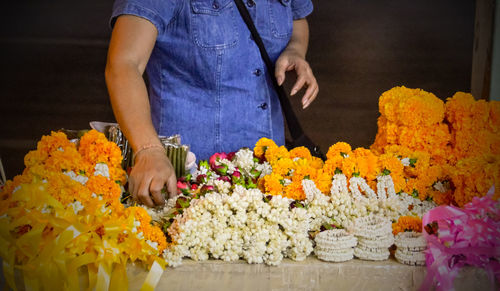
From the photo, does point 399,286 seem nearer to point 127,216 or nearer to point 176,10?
point 127,216

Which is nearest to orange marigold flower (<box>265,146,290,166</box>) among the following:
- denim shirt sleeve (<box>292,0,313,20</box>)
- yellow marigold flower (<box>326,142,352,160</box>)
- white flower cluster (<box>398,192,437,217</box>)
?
yellow marigold flower (<box>326,142,352,160</box>)

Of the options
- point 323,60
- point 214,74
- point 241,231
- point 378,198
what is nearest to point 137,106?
point 214,74

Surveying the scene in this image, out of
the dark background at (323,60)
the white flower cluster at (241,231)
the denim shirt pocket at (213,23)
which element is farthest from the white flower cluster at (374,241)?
the dark background at (323,60)

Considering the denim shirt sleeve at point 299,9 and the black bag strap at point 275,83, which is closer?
the black bag strap at point 275,83

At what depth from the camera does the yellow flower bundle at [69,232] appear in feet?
3.58

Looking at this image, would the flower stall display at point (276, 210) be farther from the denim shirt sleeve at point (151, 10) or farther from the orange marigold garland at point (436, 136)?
the denim shirt sleeve at point (151, 10)

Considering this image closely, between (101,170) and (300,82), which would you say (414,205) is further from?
(101,170)

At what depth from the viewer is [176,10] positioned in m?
1.60

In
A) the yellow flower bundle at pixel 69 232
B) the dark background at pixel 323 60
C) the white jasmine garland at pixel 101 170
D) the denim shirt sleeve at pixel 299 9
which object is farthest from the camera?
the dark background at pixel 323 60

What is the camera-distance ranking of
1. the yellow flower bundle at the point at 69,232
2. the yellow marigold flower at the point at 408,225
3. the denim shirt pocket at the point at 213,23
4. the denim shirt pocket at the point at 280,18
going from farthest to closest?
the denim shirt pocket at the point at 280,18 → the denim shirt pocket at the point at 213,23 → the yellow marigold flower at the point at 408,225 → the yellow flower bundle at the point at 69,232

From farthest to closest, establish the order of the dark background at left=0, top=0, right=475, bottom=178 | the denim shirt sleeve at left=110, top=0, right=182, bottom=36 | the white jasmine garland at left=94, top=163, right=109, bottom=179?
the dark background at left=0, top=0, right=475, bottom=178
the denim shirt sleeve at left=110, top=0, right=182, bottom=36
the white jasmine garland at left=94, top=163, right=109, bottom=179

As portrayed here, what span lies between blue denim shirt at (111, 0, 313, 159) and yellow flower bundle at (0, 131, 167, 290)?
55 centimetres

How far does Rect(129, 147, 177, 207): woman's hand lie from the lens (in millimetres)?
1244

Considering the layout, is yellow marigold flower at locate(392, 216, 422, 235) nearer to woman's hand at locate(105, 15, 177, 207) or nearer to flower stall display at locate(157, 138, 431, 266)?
flower stall display at locate(157, 138, 431, 266)
